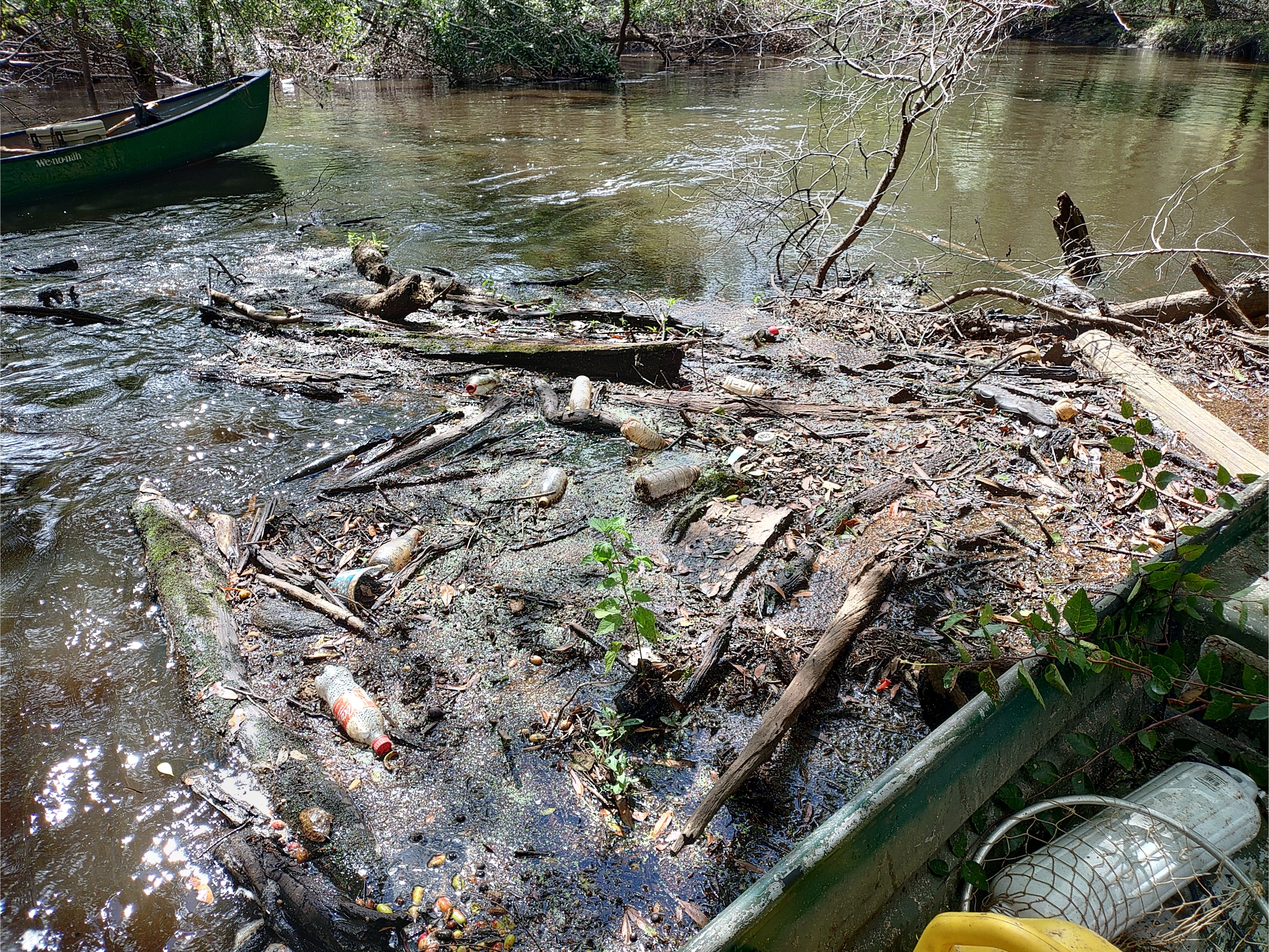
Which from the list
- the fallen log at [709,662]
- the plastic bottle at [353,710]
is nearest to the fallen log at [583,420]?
the fallen log at [709,662]

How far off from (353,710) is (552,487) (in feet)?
5.80

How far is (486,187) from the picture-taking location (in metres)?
12.7

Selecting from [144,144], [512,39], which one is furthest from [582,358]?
[512,39]

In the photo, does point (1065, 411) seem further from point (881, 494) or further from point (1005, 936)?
point (1005, 936)

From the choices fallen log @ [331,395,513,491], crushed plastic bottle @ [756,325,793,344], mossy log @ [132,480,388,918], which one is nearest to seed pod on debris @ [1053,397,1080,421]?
crushed plastic bottle @ [756,325,793,344]

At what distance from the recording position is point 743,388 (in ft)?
18.0

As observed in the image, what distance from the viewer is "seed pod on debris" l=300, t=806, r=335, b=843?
8.21ft

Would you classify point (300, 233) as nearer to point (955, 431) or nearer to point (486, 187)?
point (486, 187)

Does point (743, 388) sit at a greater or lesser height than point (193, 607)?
greater

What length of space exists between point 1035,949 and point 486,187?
42.8ft

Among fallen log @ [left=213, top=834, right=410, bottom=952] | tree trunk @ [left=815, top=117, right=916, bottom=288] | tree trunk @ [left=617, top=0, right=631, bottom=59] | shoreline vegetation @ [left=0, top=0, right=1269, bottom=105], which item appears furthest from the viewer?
tree trunk @ [left=617, top=0, right=631, bottom=59]

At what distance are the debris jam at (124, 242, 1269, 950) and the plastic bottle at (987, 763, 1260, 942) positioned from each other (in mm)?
555

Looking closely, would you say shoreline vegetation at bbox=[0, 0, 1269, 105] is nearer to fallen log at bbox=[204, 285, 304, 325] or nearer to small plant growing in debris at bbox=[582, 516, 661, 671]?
fallen log at bbox=[204, 285, 304, 325]

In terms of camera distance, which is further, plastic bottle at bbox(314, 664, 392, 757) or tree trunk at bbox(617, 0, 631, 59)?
tree trunk at bbox(617, 0, 631, 59)
